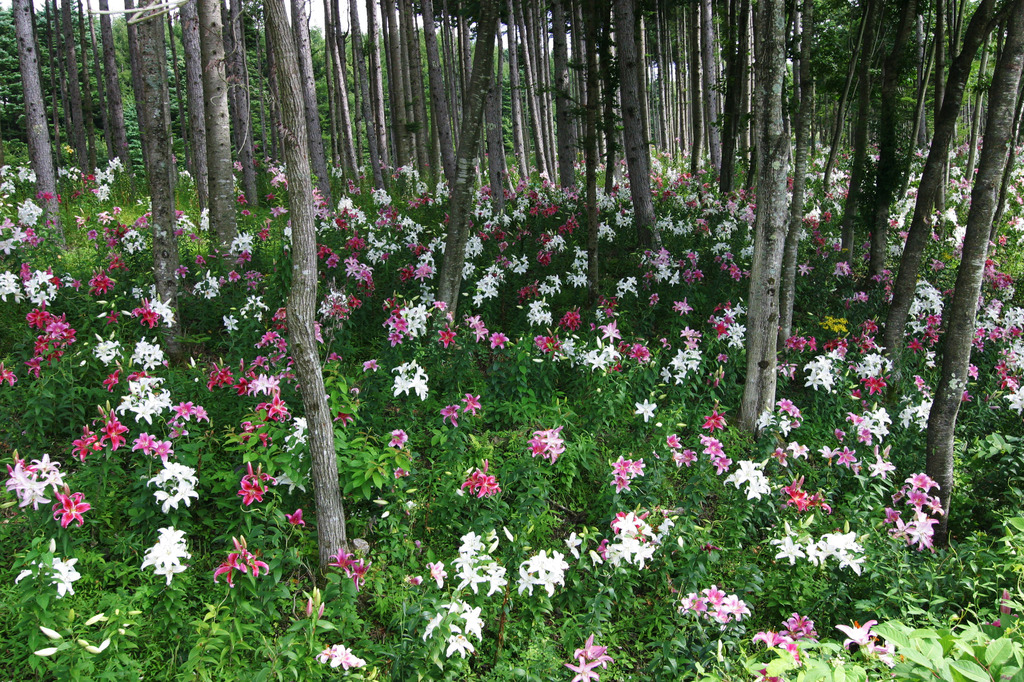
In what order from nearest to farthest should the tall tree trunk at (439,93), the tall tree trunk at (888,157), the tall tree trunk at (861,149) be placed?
the tall tree trunk at (888,157), the tall tree trunk at (861,149), the tall tree trunk at (439,93)

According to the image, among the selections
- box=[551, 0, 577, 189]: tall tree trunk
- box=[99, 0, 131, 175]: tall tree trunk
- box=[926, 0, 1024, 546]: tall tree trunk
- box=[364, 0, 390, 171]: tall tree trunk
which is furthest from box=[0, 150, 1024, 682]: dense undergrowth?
box=[364, 0, 390, 171]: tall tree trunk

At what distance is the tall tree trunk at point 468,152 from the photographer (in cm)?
472

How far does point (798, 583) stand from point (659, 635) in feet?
2.78

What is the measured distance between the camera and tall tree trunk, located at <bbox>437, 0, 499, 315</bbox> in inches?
186

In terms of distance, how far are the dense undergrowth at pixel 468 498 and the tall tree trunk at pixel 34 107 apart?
2.59 ft

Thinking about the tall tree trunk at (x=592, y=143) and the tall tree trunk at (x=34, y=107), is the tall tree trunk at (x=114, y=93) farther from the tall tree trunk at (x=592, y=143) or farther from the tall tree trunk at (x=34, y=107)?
the tall tree trunk at (x=592, y=143)

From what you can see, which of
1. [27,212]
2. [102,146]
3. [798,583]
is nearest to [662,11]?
[27,212]

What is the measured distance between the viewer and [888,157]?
7121 mm

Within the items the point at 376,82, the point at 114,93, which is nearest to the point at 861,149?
the point at 376,82

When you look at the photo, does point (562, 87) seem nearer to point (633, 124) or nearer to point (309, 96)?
point (633, 124)

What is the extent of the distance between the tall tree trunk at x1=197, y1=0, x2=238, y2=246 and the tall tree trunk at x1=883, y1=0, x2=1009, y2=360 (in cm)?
634

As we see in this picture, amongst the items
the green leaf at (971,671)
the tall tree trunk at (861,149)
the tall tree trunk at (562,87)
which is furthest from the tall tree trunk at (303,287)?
the tall tree trunk at (861,149)

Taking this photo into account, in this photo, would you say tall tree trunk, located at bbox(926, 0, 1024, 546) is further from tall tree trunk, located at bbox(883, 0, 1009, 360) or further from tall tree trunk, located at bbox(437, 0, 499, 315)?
tall tree trunk, located at bbox(437, 0, 499, 315)

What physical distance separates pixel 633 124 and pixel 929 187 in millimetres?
3474
